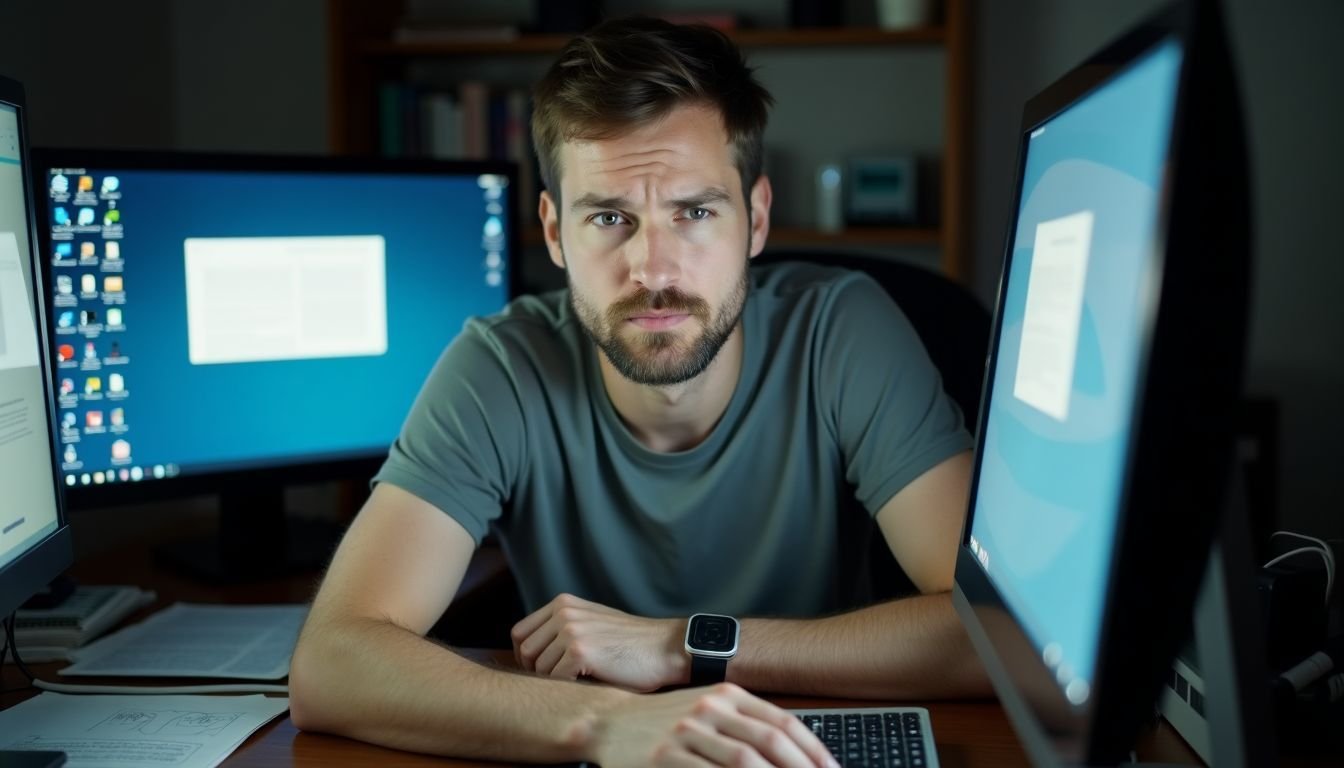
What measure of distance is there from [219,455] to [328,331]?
223 mm

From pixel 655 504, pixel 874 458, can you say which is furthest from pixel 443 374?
pixel 874 458

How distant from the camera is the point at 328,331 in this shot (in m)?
1.69

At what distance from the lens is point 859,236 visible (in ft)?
9.75

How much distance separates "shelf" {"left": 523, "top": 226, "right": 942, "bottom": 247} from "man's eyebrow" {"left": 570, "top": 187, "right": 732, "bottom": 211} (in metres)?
1.65

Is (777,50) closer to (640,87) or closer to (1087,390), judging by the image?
(640,87)

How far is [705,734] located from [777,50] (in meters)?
2.54

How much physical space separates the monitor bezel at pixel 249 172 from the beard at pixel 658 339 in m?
0.51

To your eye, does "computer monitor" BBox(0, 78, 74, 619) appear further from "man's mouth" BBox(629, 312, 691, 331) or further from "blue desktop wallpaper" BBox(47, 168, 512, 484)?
"man's mouth" BBox(629, 312, 691, 331)

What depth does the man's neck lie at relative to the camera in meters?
1.43

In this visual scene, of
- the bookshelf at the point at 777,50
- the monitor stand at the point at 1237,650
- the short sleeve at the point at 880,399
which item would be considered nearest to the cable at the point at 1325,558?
the monitor stand at the point at 1237,650

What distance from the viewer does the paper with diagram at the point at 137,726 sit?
0.98 metres

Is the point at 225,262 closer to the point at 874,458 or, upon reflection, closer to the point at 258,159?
the point at 258,159

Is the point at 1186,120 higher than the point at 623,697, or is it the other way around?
the point at 1186,120

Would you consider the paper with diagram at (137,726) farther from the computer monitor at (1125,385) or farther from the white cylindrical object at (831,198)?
the white cylindrical object at (831,198)
